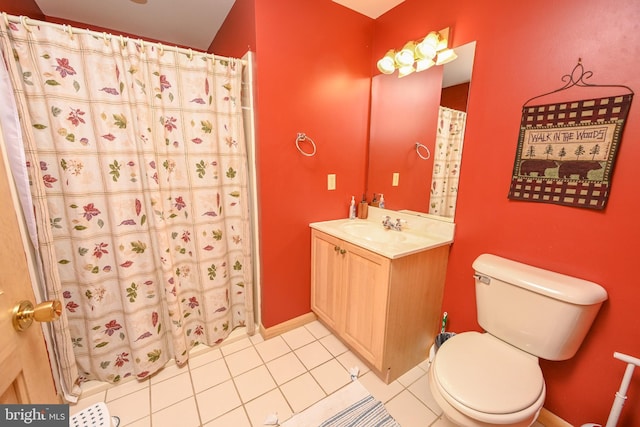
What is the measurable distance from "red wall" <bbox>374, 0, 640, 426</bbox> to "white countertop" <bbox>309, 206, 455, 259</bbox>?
0.44 ft

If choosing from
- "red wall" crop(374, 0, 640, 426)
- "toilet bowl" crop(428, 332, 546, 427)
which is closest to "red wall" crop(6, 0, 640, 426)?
"red wall" crop(374, 0, 640, 426)

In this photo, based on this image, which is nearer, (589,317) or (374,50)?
(589,317)

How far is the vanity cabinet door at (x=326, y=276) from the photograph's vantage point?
5.85 feet

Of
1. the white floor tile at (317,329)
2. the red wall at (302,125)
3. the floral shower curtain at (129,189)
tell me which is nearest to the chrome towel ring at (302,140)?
the red wall at (302,125)

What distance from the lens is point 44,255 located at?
1265mm

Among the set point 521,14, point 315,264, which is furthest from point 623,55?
point 315,264

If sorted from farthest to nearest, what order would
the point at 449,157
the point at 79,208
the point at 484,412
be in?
the point at 449,157 < the point at 79,208 < the point at 484,412

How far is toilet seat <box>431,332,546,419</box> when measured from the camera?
100 centimetres

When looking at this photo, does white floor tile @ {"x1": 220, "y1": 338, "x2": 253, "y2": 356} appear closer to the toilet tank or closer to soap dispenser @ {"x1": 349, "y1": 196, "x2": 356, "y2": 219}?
soap dispenser @ {"x1": 349, "y1": 196, "x2": 356, "y2": 219}

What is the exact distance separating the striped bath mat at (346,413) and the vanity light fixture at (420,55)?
206 cm

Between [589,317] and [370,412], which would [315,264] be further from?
[589,317]

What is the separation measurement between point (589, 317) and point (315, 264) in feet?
4.89
